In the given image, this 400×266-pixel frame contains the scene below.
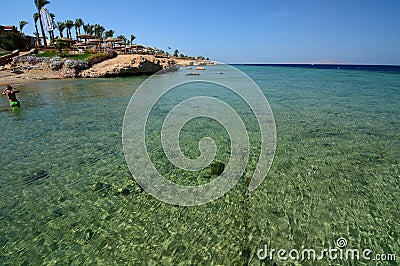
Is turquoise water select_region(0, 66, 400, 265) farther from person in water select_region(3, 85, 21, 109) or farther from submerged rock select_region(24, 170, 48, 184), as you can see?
person in water select_region(3, 85, 21, 109)

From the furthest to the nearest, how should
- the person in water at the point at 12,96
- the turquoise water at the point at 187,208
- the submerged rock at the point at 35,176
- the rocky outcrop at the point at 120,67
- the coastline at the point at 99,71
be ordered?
1. the rocky outcrop at the point at 120,67
2. the coastline at the point at 99,71
3. the person in water at the point at 12,96
4. the submerged rock at the point at 35,176
5. the turquoise water at the point at 187,208

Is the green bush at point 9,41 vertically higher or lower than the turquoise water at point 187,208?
higher

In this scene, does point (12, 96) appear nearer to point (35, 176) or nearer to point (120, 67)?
point (35, 176)

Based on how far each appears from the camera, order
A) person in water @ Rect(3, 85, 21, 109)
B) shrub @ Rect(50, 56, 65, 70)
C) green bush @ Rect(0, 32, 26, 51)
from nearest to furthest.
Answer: person in water @ Rect(3, 85, 21, 109)
shrub @ Rect(50, 56, 65, 70)
green bush @ Rect(0, 32, 26, 51)

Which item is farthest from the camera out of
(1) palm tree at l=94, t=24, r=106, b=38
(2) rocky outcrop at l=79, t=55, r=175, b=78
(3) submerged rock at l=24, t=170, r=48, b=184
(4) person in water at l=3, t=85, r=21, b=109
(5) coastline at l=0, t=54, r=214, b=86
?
(1) palm tree at l=94, t=24, r=106, b=38

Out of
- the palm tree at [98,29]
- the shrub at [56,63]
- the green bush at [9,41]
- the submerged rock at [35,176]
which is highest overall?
the palm tree at [98,29]

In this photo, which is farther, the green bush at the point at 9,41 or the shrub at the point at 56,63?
the green bush at the point at 9,41

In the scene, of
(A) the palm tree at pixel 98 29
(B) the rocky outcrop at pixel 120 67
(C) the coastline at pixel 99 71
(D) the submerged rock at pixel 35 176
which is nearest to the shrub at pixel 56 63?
(C) the coastline at pixel 99 71

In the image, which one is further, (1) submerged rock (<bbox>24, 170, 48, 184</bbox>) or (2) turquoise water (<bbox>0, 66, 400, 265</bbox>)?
(1) submerged rock (<bbox>24, 170, 48, 184</bbox>)

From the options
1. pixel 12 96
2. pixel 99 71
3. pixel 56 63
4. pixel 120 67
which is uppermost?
pixel 56 63

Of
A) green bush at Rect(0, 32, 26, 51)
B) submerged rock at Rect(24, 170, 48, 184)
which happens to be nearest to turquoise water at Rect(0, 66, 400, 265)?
submerged rock at Rect(24, 170, 48, 184)

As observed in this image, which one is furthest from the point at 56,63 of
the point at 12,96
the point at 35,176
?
the point at 35,176

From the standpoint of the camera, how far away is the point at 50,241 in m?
4.04

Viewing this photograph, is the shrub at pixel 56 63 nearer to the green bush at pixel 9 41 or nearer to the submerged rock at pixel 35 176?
the green bush at pixel 9 41
